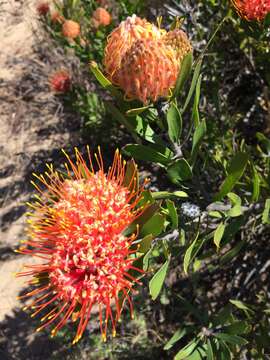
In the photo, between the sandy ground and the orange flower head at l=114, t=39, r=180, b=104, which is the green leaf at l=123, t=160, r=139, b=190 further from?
the sandy ground

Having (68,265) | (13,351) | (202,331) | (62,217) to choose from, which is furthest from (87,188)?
(13,351)

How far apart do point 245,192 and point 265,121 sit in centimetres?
103

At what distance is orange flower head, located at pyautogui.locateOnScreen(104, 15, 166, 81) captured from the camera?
1.02 metres

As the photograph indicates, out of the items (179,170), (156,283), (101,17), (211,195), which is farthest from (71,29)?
(156,283)

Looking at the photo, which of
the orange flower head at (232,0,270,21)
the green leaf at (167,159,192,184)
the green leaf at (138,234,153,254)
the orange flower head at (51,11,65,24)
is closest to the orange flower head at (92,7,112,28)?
the orange flower head at (51,11,65,24)

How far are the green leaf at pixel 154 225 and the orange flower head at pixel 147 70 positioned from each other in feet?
0.95

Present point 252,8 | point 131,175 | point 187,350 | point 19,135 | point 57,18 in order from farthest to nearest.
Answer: point 19,135 → point 57,18 → point 187,350 → point 252,8 → point 131,175

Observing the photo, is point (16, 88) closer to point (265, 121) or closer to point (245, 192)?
point (265, 121)

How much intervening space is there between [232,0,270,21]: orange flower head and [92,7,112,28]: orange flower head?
0.99 meters

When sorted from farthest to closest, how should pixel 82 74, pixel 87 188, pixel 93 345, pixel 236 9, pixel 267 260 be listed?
pixel 82 74, pixel 93 345, pixel 267 260, pixel 236 9, pixel 87 188

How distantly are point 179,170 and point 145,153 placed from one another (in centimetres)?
11

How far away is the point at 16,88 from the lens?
13.0 ft

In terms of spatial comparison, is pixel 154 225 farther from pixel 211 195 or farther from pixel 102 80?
pixel 211 195

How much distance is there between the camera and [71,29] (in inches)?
89.7
